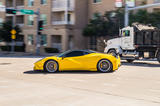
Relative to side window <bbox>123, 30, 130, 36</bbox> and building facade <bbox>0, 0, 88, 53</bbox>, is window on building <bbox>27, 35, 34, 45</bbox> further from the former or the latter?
side window <bbox>123, 30, 130, 36</bbox>

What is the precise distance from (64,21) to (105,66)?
23.5 metres

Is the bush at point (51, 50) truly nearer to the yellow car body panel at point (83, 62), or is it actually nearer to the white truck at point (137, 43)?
the white truck at point (137, 43)

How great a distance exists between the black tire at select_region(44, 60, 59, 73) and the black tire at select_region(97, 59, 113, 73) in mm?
2050

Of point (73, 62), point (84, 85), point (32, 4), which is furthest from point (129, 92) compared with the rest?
point (32, 4)

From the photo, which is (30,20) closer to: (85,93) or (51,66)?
(51,66)

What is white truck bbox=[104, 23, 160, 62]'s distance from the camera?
15.9m

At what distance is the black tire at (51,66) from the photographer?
11.6 m

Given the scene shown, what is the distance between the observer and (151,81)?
909 centimetres

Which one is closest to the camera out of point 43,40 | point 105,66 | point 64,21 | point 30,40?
point 105,66

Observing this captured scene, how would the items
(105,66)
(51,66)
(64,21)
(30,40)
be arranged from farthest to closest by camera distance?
1. (30,40)
2. (64,21)
3. (51,66)
4. (105,66)

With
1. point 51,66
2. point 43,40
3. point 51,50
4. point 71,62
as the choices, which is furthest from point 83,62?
point 43,40

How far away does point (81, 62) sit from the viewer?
1153cm

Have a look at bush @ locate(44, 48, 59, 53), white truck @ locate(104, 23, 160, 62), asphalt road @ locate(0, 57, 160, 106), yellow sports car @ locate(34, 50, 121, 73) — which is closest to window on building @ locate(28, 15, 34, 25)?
bush @ locate(44, 48, 59, 53)

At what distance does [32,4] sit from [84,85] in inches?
1261
